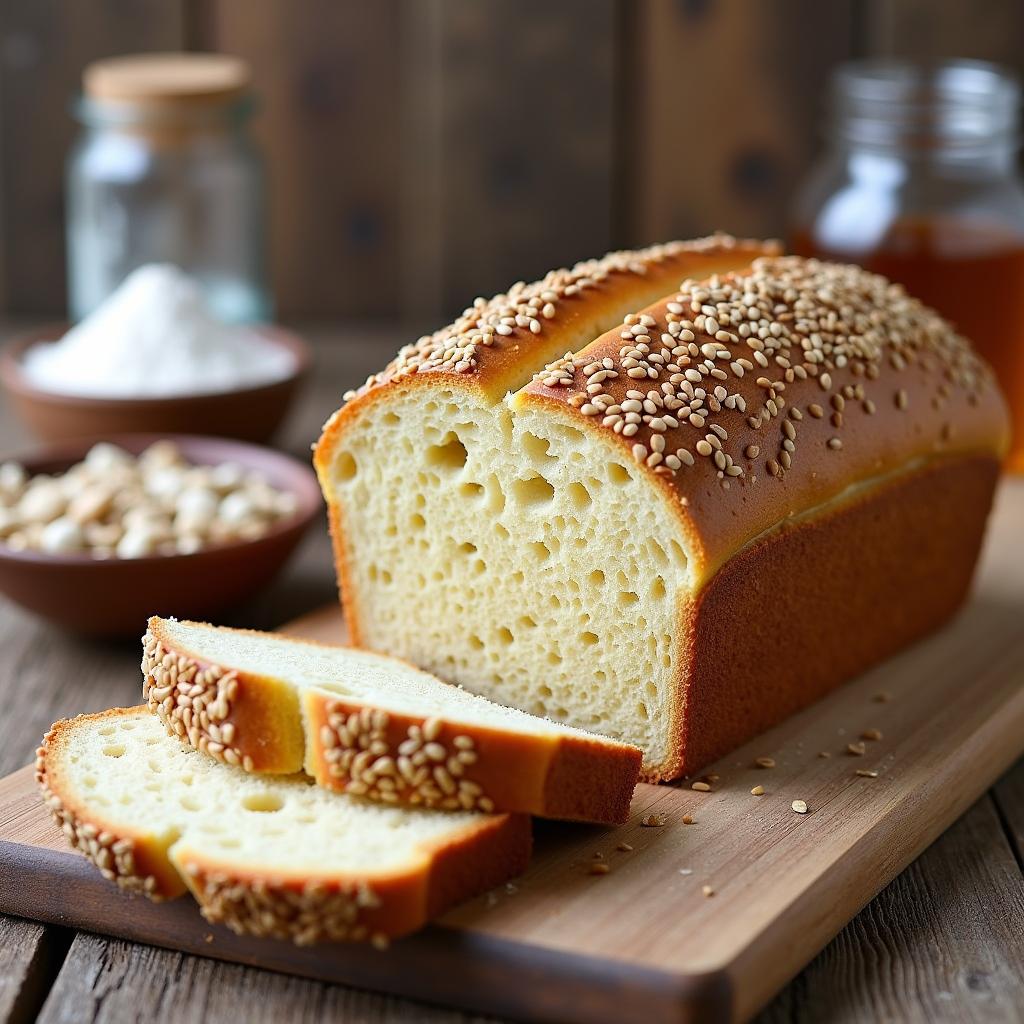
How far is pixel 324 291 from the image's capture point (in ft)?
18.0

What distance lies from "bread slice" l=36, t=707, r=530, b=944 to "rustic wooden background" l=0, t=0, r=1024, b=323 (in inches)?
131

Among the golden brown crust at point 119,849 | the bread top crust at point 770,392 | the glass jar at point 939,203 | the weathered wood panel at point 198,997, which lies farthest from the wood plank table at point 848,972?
the glass jar at point 939,203

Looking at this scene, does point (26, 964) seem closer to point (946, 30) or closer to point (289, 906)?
point (289, 906)

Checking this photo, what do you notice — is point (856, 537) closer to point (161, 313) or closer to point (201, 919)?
point (201, 919)

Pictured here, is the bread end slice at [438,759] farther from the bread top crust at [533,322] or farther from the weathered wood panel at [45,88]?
the weathered wood panel at [45,88]

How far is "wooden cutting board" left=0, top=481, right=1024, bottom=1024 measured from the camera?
6.20 feet

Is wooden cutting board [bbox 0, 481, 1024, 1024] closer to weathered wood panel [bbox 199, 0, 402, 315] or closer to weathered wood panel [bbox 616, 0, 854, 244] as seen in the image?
weathered wood panel [bbox 616, 0, 854, 244]

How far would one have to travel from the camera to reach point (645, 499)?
230 centimetres

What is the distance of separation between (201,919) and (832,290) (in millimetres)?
1558

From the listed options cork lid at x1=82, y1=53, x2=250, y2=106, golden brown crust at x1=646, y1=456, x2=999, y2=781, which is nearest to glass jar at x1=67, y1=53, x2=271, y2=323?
cork lid at x1=82, y1=53, x2=250, y2=106

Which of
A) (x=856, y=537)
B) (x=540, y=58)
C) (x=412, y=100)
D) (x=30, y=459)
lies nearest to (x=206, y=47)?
(x=412, y=100)

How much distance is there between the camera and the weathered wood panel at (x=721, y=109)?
4.98m

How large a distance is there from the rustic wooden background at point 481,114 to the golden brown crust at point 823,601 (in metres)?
A: 2.28

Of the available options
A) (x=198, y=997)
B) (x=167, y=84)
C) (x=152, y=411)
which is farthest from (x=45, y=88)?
(x=198, y=997)
